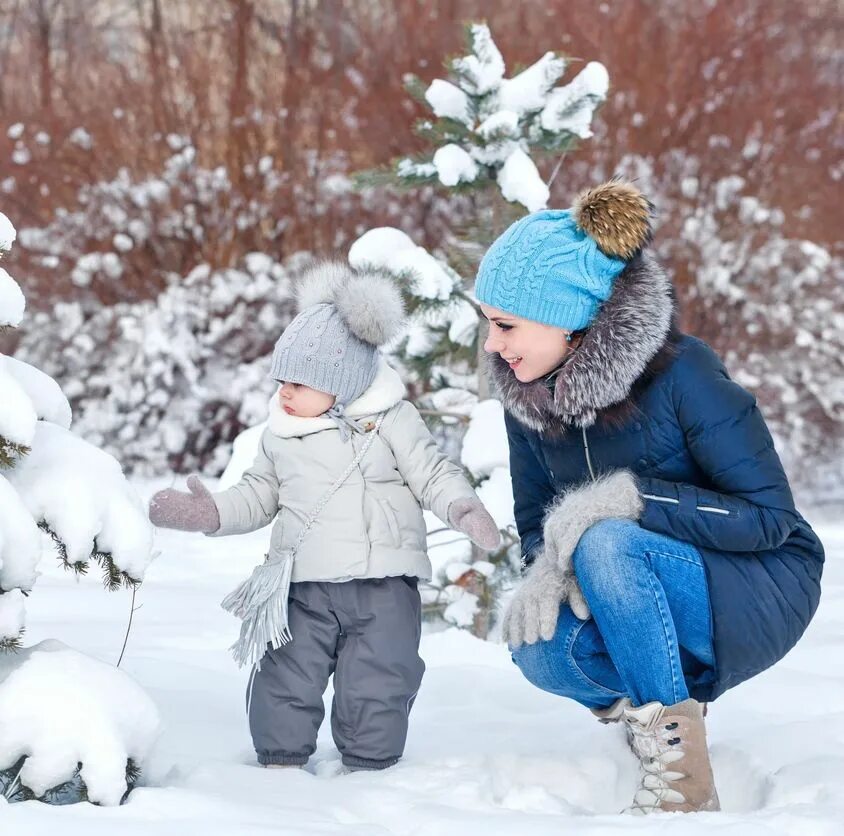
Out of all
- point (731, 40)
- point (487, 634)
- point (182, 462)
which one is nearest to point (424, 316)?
point (487, 634)

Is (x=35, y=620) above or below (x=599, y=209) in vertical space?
below

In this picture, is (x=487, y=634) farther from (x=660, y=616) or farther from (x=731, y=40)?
(x=731, y=40)

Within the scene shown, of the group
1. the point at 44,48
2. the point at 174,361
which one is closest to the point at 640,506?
the point at 174,361

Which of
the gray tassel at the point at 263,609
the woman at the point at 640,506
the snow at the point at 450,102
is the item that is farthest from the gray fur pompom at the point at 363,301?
the snow at the point at 450,102

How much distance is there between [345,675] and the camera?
2.60m

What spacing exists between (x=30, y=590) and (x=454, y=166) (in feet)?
7.03

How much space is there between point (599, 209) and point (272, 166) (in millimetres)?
5795

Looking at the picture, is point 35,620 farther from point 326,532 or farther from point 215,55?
point 215,55

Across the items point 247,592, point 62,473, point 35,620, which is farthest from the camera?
point 35,620

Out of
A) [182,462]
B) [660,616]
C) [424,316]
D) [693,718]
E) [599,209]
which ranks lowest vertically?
[182,462]

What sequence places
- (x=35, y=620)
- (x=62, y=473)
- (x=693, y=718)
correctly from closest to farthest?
(x=62, y=473) < (x=693, y=718) < (x=35, y=620)

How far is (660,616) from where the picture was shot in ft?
7.45

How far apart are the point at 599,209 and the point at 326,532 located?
36.8 inches

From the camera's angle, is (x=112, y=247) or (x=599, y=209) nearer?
(x=599, y=209)
